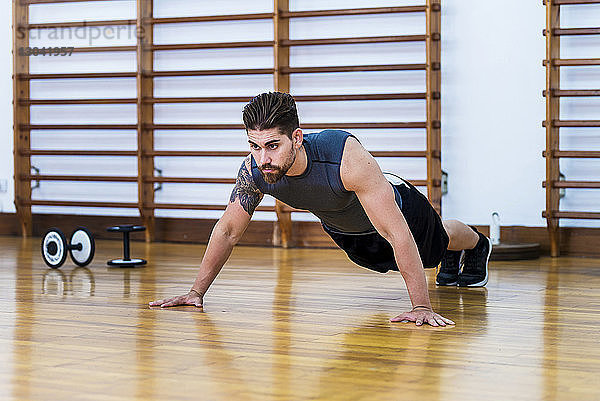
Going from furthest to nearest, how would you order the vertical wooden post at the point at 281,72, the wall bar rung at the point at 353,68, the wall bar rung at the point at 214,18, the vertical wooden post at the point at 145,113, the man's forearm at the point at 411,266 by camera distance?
the vertical wooden post at the point at 145,113
the wall bar rung at the point at 214,18
the vertical wooden post at the point at 281,72
the wall bar rung at the point at 353,68
the man's forearm at the point at 411,266

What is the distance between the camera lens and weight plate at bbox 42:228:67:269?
4844mm

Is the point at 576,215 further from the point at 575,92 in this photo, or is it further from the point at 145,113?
the point at 145,113

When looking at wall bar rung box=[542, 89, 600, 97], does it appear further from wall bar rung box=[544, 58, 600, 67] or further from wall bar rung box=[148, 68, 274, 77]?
wall bar rung box=[148, 68, 274, 77]

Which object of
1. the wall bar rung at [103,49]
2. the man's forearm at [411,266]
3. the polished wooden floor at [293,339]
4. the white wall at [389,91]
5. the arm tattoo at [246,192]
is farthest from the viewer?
the wall bar rung at [103,49]

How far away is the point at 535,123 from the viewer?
18.7 feet

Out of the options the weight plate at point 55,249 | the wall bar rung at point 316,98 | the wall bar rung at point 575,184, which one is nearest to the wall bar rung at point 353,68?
the wall bar rung at point 316,98

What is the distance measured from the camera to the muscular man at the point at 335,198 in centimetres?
283

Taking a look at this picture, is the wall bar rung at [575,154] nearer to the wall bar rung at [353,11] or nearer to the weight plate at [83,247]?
the wall bar rung at [353,11]

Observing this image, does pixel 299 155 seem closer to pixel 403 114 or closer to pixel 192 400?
pixel 192 400

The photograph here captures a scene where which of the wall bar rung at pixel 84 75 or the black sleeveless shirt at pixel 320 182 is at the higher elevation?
the wall bar rung at pixel 84 75

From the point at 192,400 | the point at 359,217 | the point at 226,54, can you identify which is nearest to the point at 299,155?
the point at 359,217

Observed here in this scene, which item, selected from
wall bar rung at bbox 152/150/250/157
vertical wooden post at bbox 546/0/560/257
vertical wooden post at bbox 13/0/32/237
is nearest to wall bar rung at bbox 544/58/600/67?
vertical wooden post at bbox 546/0/560/257

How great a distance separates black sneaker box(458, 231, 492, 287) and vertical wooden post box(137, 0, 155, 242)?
3.17 m

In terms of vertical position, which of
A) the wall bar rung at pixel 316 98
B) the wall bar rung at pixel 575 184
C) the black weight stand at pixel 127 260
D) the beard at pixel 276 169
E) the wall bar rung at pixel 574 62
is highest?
the wall bar rung at pixel 574 62
